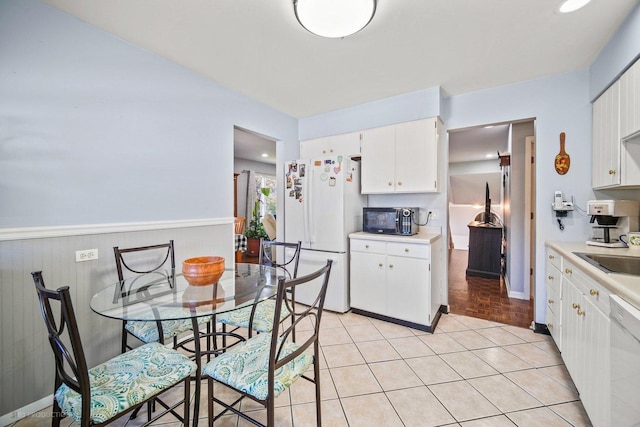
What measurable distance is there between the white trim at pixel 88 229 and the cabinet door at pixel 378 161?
1.88 metres

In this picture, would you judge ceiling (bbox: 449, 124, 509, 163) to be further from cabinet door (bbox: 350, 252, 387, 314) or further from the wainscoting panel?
the wainscoting panel

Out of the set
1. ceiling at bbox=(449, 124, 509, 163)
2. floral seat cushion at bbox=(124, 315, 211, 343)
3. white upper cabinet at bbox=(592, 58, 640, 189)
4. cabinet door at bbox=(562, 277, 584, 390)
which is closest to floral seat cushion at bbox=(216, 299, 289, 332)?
floral seat cushion at bbox=(124, 315, 211, 343)

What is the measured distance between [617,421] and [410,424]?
2.95 feet

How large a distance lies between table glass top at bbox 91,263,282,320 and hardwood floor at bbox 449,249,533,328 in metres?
2.53

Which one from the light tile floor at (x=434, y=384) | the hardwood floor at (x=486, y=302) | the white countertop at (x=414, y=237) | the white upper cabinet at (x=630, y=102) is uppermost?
the white upper cabinet at (x=630, y=102)

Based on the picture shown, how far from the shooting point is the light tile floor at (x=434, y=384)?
61.1 inches

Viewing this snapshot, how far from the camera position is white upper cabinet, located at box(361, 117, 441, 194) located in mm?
2816

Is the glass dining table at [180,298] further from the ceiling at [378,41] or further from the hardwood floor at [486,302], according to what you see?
the hardwood floor at [486,302]

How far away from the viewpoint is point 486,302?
133 inches

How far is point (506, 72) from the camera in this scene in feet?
8.15

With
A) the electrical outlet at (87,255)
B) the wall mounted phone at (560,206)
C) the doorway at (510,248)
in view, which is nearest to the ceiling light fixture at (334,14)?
the doorway at (510,248)

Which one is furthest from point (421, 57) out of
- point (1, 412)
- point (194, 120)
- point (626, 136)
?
point (1, 412)

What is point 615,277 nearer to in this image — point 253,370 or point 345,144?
point 253,370

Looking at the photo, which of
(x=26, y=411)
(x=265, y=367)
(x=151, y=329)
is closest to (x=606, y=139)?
(x=265, y=367)
